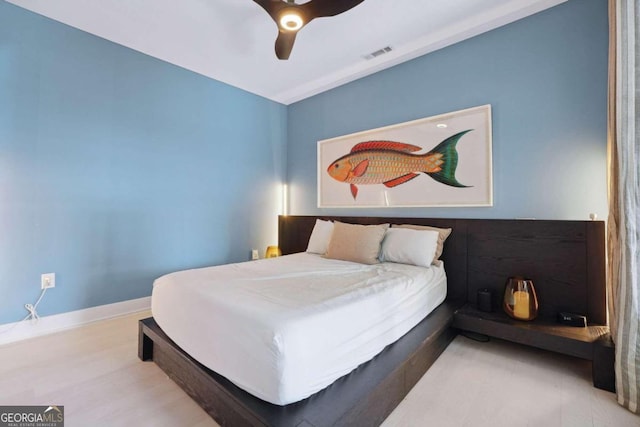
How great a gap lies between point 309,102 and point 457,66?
1.99m

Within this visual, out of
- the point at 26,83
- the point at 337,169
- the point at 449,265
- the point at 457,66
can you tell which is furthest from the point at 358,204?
the point at 26,83

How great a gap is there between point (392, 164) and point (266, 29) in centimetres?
179

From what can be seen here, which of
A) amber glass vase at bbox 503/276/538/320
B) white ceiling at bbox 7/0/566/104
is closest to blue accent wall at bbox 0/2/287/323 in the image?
white ceiling at bbox 7/0/566/104

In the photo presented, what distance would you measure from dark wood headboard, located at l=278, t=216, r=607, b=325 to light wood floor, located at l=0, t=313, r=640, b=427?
0.43 metres

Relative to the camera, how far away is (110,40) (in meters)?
2.75

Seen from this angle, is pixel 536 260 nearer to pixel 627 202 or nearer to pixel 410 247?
pixel 627 202

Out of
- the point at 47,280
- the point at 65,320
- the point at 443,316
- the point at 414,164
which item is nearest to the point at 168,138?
the point at 47,280

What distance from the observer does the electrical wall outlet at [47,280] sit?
241cm

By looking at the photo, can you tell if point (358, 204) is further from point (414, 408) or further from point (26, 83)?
point (26, 83)

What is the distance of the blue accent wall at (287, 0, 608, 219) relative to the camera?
2.07 meters

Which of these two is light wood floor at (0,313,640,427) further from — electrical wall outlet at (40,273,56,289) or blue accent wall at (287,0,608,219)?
blue accent wall at (287,0,608,219)

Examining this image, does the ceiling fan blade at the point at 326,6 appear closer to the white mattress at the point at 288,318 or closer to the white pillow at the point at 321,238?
the white mattress at the point at 288,318

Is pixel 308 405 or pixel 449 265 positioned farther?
pixel 449 265

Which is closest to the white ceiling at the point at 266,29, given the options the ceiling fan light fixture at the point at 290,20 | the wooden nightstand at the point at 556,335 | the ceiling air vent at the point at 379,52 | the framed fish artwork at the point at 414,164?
the ceiling air vent at the point at 379,52
